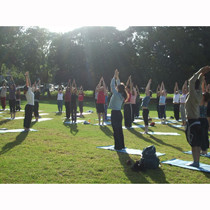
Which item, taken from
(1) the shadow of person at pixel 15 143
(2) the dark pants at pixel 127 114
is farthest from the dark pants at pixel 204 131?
(1) the shadow of person at pixel 15 143

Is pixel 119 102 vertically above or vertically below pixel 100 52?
below

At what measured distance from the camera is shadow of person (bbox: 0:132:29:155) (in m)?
7.16

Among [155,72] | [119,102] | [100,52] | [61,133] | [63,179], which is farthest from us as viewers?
[100,52]

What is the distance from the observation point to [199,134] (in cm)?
556

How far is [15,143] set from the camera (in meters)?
7.99

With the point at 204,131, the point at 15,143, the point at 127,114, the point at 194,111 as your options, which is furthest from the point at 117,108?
the point at 127,114

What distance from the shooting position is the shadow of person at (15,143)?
716cm

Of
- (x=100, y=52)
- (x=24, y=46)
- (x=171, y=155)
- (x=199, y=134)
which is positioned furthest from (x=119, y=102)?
(x=24, y=46)

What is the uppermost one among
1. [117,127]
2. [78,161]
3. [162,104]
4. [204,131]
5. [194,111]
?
[194,111]

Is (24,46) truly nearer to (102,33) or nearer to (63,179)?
(102,33)

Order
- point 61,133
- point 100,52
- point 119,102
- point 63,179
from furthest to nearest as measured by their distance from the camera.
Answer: point 100,52, point 61,133, point 119,102, point 63,179

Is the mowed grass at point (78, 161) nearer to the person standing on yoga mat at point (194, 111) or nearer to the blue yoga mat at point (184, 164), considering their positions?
the blue yoga mat at point (184, 164)

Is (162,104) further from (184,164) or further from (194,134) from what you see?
(194,134)

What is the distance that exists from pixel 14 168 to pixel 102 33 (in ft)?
122
